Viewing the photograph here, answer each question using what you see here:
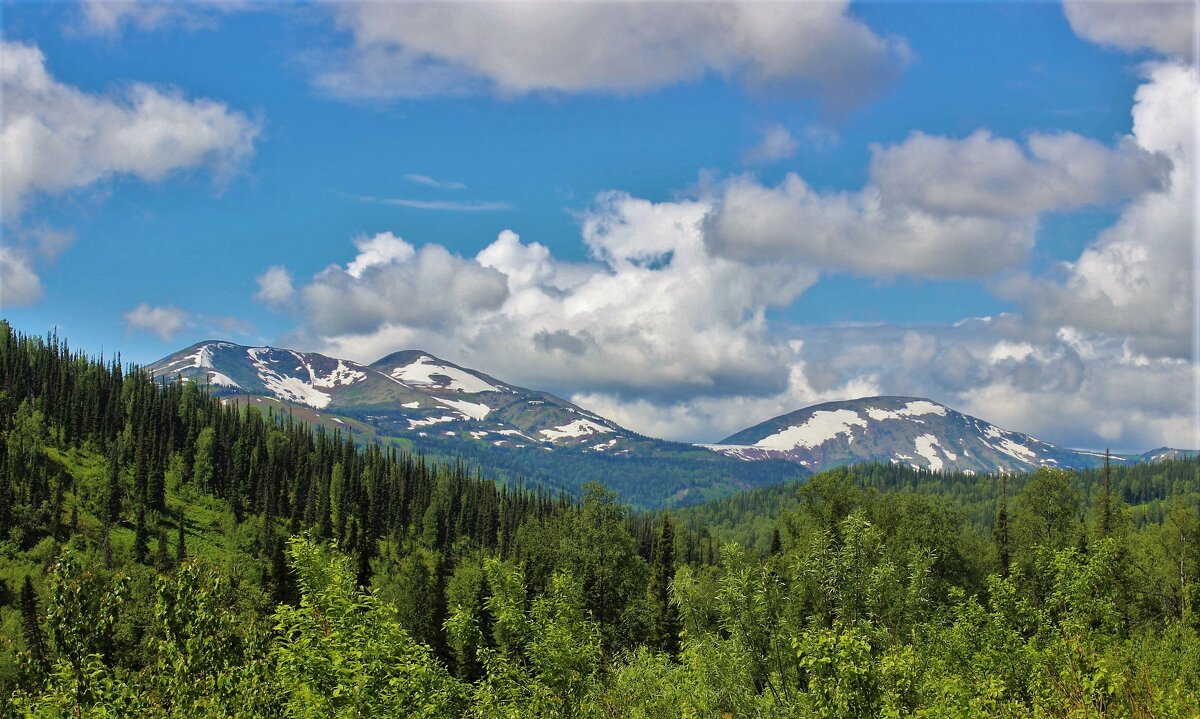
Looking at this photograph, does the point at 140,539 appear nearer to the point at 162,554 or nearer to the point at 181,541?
the point at 181,541

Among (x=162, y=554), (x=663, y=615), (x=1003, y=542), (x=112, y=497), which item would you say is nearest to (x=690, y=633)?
(x=663, y=615)

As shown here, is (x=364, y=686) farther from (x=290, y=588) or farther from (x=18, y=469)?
(x=18, y=469)

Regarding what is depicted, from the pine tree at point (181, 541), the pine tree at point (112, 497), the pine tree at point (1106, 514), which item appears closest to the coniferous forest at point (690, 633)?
the pine tree at point (1106, 514)

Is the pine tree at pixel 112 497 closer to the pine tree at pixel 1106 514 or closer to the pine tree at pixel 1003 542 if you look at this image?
the pine tree at pixel 1003 542

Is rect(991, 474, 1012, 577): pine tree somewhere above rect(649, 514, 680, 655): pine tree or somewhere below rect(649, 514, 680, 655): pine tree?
above

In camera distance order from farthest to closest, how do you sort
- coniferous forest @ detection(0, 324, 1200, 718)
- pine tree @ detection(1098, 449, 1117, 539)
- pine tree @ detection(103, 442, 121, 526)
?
1. pine tree @ detection(103, 442, 121, 526)
2. pine tree @ detection(1098, 449, 1117, 539)
3. coniferous forest @ detection(0, 324, 1200, 718)

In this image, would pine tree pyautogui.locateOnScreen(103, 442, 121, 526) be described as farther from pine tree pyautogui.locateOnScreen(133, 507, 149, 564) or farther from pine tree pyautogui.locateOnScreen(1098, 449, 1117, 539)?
pine tree pyautogui.locateOnScreen(1098, 449, 1117, 539)

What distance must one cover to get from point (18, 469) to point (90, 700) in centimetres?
17634

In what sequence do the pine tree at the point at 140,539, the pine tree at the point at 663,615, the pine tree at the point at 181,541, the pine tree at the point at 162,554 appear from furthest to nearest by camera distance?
the pine tree at the point at 181,541 → the pine tree at the point at 140,539 → the pine tree at the point at 162,554 → the pine tree at the point at 663,615

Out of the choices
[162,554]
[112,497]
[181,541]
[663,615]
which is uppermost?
[112,497]

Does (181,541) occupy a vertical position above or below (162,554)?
above

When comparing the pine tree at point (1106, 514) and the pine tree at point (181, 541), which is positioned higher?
the pine tree at point (1106, 514)

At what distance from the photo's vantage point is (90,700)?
21234 mm

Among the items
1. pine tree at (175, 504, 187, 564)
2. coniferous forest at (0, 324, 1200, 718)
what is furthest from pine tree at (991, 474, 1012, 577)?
pine tree at (175, 504, 187, 564)
